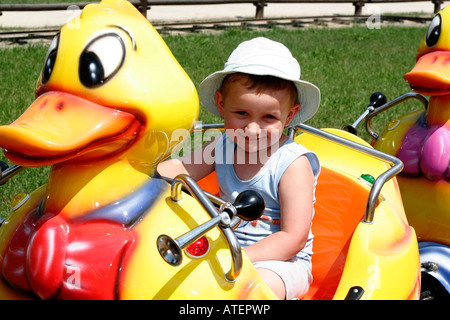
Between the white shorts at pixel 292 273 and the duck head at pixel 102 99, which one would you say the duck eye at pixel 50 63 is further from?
the white shorts at pixel 292 273

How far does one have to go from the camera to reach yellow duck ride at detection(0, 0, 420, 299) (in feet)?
4.84

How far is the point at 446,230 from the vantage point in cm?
269

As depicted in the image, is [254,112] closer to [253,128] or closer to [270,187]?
[253,128]

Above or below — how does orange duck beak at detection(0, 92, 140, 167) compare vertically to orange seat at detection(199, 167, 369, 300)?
above

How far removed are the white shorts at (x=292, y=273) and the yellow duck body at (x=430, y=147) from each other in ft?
2.97

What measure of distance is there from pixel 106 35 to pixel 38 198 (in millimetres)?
522

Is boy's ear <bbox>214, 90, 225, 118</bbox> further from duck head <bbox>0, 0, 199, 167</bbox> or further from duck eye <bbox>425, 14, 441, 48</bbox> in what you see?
duck eye <bbox>425, 14, 441, 48</bbox>

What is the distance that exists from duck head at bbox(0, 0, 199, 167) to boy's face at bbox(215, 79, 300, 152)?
1.03 feet

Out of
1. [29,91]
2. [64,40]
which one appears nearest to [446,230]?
[64,40]

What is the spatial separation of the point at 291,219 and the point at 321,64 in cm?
598

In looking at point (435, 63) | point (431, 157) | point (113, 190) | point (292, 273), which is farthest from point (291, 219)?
point (435, 63)

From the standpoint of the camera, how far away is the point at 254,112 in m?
1.89

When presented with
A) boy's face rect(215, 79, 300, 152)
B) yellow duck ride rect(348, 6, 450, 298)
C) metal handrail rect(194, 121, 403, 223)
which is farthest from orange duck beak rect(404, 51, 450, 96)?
boy's face rect(215, 79, 300, 152)
